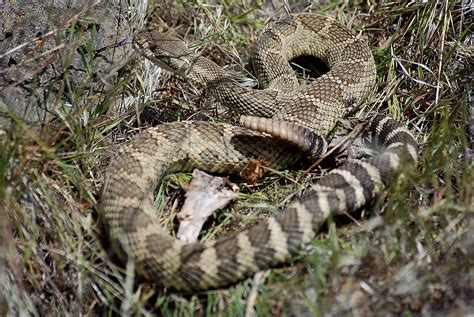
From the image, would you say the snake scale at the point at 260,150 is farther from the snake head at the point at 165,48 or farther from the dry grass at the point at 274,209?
the dry grass at the point at 274,209

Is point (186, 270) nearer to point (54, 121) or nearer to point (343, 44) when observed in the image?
point (54, 121)

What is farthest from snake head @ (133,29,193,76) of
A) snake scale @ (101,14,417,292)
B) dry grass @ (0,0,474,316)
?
dry grass @ (0,0,474,316)

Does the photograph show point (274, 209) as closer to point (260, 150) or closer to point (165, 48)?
point (260, 150)

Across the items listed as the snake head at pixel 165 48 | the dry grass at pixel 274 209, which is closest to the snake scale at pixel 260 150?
the snake head at pixel 165 48

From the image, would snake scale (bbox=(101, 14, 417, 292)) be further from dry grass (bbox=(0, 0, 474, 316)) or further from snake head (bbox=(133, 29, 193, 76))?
dry grass (bbox=(0, 0, 474, 316))

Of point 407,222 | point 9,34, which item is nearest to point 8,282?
point 9,34

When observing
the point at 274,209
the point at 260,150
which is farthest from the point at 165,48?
the point at 274,209

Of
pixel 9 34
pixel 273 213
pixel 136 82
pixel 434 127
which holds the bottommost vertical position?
pixel 273 213
